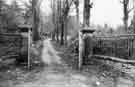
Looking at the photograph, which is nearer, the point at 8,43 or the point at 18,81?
the point at 18,81

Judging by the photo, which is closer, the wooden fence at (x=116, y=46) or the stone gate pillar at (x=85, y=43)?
the wooden fence at (x=116, y=46)

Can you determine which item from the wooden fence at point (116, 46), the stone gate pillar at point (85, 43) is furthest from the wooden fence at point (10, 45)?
the wooden fence at point (116, 46)

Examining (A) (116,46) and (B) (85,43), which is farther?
(B) (85,43)

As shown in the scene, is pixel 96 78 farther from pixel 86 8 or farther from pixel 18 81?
pixel 86 8

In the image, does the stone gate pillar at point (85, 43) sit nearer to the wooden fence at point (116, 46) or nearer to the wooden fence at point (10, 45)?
the wooden fence at point (116, 46)

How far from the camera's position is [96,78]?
375 cm

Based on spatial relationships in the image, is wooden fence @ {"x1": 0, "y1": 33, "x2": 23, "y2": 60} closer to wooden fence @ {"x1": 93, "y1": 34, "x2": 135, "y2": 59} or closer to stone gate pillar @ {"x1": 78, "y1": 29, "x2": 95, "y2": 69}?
stone gate pillar @ {"x1": 78, "y1": 29, "x2": 95, "y2": 69}

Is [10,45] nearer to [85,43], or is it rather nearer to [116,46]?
[85,43]

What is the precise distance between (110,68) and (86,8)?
125 inches

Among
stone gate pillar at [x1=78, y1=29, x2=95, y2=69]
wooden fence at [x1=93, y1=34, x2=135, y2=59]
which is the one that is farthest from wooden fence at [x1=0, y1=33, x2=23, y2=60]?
wooden fence at [x1=93, y1=34, x2=135, y2=59]

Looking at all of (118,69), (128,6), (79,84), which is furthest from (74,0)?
(79,84)

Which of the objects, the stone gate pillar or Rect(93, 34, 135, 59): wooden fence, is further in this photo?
the stone gate pillar

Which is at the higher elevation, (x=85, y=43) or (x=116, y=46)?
Answer: (x=85, y=43)

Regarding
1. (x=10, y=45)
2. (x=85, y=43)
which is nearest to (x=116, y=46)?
(x=85, y=43)
